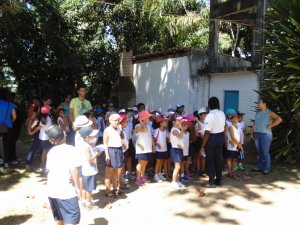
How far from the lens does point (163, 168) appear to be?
7375 millimetres

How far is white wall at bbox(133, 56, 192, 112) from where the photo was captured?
47.2ft

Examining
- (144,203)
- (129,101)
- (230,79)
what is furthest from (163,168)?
(129,101)

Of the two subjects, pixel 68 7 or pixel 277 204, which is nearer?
pixel 277 204

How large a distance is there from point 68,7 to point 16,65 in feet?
11.8

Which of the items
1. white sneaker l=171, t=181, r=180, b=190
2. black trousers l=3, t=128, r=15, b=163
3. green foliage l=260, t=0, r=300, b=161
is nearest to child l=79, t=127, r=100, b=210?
white sneaker l=171, t=181, r=180, b=190

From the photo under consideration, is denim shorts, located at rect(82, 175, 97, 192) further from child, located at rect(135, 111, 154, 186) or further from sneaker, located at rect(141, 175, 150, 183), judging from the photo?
sneaker, located at rect(141, 175, 150, 183)

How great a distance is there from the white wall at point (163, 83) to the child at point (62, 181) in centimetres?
1042

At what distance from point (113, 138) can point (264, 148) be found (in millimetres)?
3403

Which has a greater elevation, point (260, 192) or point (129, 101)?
point (129, 101)

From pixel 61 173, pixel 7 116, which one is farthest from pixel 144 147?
pixel 7 116

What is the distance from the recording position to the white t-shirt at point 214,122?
6.19m

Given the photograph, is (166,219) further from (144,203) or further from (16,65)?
(16,65)

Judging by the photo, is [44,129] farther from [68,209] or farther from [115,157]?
[68,209]

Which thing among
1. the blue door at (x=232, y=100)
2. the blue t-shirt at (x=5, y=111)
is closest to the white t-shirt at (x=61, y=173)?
the blue t-shirt at (x=5, y=111)
